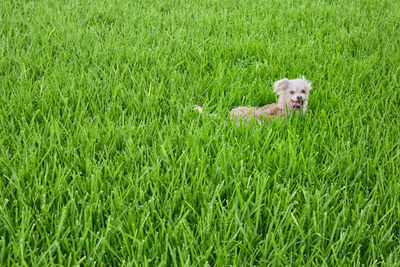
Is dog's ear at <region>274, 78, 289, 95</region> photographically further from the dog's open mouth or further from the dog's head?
the dog's open mouth

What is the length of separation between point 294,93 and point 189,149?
831 millimetres

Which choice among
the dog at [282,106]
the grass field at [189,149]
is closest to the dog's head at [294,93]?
the dog at [282,106]

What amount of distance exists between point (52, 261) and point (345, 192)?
4.05ft

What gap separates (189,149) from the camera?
86.6 inches

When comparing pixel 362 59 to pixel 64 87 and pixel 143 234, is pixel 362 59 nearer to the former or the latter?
pixel 64 87

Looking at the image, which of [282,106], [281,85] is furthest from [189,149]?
[281,85]

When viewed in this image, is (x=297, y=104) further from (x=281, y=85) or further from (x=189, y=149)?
(x=189, y=149)

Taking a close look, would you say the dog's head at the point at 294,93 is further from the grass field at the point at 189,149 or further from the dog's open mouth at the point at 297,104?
the grass field at the point at 189,149

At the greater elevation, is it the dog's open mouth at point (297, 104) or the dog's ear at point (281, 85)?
the dog's ear at point (281, 85)

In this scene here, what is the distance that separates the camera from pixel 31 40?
3.63 metres

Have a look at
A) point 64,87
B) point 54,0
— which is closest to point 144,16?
point 54,0

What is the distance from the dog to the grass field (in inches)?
3.2

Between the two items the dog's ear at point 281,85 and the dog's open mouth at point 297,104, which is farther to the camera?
A: the dog's ear at point 281,85

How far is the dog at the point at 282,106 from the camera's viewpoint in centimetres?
251
